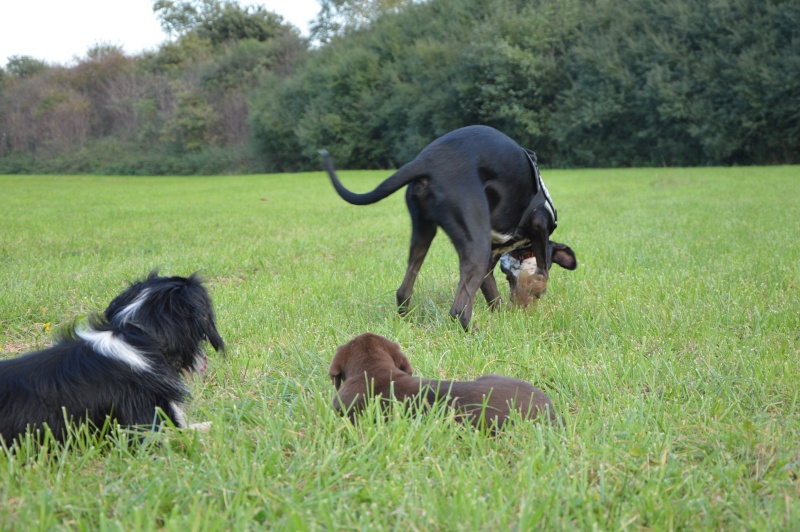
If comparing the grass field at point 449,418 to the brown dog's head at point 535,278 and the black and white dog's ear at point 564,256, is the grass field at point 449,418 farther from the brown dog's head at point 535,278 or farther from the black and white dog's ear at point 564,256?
the black and white dog's ear at point 564,256

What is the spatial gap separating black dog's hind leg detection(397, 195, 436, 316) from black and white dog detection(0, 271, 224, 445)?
1.66 metres

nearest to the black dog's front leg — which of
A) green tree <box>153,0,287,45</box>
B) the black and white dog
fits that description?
the black and white dog

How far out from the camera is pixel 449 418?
8.71 ft

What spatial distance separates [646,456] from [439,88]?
3934cm

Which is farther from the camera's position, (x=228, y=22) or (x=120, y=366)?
(x=228, y=22)

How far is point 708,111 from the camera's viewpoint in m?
31.4

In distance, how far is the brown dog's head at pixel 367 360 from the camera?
304 centimetres

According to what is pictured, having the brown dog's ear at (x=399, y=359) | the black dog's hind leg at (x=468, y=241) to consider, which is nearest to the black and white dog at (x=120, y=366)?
the brown dog's ear at (x=399, y=359)

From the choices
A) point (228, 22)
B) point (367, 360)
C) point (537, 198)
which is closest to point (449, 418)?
point (367, 360)

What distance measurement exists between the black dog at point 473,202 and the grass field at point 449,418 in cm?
34

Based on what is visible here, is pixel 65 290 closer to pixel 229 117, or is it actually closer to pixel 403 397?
pixel 403 397

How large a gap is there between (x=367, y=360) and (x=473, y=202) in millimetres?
1651

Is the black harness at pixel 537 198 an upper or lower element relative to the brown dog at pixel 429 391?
upper

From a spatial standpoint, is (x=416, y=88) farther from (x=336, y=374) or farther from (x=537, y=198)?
(x=336, y=374)
